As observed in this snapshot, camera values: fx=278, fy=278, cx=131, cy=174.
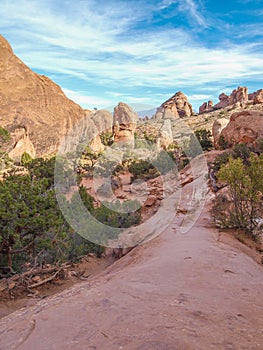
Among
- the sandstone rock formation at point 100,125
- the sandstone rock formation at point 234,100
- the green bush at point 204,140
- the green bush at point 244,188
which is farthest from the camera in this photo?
the sandstone rock formation at point 234,100

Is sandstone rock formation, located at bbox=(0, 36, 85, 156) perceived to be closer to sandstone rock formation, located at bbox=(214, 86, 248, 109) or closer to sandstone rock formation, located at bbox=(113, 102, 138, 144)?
sandstone rock formation, located at bbox=(113, 102, 138, 144)

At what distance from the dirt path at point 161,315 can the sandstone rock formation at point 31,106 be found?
34148 mm

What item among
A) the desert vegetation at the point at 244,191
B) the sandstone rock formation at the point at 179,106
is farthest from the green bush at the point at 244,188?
the sandstone rock formation at the point at 179,106

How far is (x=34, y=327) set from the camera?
3396 mm

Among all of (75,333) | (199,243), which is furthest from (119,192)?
(75,333)

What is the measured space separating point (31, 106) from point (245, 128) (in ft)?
103

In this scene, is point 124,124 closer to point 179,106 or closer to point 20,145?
point 20,145

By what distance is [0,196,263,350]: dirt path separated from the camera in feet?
8.75

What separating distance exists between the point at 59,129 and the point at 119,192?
2568 cm

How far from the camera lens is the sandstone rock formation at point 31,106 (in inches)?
1537

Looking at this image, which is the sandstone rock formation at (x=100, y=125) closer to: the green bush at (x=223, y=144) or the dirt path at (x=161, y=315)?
the green bush at (x=223, y=144)

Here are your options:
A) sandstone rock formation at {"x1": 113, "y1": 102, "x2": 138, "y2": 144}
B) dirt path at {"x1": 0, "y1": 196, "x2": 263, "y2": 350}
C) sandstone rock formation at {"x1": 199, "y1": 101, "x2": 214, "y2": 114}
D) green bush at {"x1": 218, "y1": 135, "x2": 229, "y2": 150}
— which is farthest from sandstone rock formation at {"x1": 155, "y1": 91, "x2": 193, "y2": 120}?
dirt path at {"x1": 0, "y1": 196, "x2": 263, "y2": 350}

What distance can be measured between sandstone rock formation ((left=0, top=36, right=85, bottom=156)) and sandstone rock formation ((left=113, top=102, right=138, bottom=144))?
9.92 meters

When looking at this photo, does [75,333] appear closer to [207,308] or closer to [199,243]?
[207,308]
